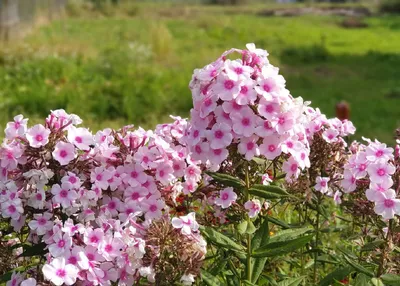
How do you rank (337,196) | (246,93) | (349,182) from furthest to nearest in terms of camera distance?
(337,196) → (349,182) → (246,93)

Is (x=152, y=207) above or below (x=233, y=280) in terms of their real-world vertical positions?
above

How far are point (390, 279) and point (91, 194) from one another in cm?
110

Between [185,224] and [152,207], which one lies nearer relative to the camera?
[185,224]

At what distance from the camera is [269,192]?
246 cm

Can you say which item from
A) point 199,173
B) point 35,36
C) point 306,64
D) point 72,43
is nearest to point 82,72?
point 72,43

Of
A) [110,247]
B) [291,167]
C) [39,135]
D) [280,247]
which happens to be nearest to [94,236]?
[110,247]

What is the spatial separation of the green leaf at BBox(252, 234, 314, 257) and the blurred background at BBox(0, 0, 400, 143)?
3.59 metres

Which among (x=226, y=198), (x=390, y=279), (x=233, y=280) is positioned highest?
(x=226, y=198)

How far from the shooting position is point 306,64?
15.8m

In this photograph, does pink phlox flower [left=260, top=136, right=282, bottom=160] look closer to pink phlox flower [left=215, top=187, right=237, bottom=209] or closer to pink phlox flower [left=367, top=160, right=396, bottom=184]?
pink phlox flower [left=215, top=187, right=237, bottom=209]

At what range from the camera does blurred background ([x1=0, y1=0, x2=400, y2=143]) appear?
30.6 ft

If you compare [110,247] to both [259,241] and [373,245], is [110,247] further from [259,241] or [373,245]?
[373,245]

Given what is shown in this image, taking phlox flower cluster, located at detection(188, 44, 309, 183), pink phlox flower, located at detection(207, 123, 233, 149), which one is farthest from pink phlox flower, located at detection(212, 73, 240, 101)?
pink phlox flower, located at detection(207, 123, 233, 149)

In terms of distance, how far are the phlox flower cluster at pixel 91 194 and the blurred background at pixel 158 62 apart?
10.2ft
